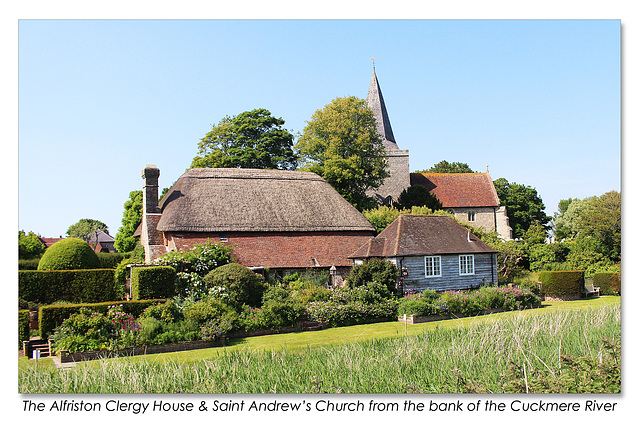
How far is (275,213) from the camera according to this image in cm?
2542

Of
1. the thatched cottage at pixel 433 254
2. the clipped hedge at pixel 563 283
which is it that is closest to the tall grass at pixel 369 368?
the thatched cottage at pixel 433 254

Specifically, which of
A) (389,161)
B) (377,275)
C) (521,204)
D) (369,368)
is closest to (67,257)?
(377,275)

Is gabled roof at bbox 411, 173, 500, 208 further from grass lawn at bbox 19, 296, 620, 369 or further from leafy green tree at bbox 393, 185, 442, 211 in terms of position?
grass lawn at bbox 19, 296, 620, 369

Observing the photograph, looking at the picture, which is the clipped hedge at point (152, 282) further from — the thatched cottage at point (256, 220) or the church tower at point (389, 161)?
the church tower at point (389, 161)

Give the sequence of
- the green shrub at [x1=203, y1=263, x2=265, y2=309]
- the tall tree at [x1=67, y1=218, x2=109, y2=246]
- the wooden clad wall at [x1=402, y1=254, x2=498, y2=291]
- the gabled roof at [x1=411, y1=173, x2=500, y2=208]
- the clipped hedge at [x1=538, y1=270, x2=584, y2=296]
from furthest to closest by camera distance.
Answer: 1. the tall tree at [x1=67, y1=218, x2=109, y2=246]
2. the gabled roof at [x1=411, y1=173, x2=500, y2=208]
3. the clipped hedge at [x1=538, y1=270, x2=584, y2=296]
4. the wooden clad wall at [x1=402, y1=254, x2=498, y2=291]
5. the green shrub at [x1=203, y1=263, x2=265, y2=309]

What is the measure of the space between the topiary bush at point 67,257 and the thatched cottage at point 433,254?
11.1 meters

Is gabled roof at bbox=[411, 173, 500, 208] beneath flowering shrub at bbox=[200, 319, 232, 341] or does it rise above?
above

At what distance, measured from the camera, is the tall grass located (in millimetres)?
8242

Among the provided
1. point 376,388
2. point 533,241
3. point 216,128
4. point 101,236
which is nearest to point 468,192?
point 533,241

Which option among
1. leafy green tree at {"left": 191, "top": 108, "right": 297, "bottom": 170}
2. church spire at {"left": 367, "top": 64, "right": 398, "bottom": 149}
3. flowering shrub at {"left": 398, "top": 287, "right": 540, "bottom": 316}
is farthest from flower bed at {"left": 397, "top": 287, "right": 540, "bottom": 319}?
church spire at {"left": 367, "top": 64, "right": 398, "bottom": 149}

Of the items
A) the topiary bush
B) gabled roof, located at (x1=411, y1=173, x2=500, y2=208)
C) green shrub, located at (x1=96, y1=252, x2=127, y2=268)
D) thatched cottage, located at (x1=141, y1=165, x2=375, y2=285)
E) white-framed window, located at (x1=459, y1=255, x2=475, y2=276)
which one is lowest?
white-framed window, located at (x1=459, y1=255, x2=475, y2=276)

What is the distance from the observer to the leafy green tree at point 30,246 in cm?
2133

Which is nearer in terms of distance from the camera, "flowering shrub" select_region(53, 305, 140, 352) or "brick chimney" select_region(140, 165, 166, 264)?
"flowering shrub" select_region(53, 305, 140, 352)
